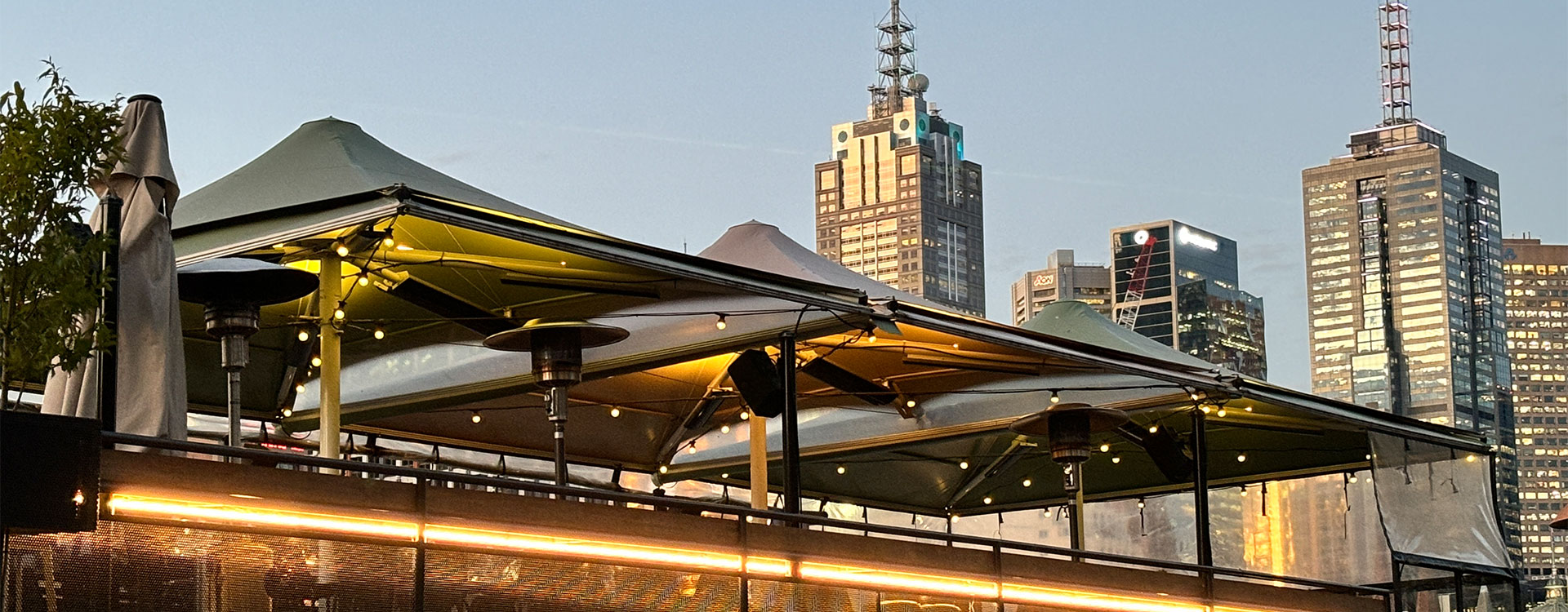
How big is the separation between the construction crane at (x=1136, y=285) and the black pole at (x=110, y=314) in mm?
172003

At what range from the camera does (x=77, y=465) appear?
7242 mm

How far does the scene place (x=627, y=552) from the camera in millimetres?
9891

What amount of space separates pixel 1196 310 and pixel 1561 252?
1433 inches

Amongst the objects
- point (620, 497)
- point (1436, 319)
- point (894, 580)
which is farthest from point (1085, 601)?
point (1436, 319)

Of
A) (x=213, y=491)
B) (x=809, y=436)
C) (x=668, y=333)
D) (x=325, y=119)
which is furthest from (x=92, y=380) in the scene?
(x=809, y=436)

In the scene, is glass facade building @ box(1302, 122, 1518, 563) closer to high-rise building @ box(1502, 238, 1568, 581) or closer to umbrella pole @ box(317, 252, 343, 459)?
high-rise building @ box(1502, 238, 1568, 581)

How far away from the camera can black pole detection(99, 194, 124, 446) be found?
8094 mm

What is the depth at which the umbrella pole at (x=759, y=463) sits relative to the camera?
52.9ft

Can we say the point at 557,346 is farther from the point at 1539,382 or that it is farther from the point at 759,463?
the point at 1539,382

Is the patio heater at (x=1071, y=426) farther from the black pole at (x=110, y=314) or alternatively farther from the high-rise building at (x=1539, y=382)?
the high-rise building at (x=1539, y=382)

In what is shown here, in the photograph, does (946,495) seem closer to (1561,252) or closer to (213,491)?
(213,491)

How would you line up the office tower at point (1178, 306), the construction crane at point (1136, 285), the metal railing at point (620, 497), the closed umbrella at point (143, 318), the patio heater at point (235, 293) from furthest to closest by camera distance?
the office tower at point (1178, 306) < the construction crane at point (1136, 285) < the patio heater at point (235, 293) < the closed umbrella at point (143, 318) < the metal railing at point (620, 497)

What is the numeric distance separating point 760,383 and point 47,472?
8251 millimetres

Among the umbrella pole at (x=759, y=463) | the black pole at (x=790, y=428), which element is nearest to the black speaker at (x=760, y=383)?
the black pole at (x=790, y=428)
